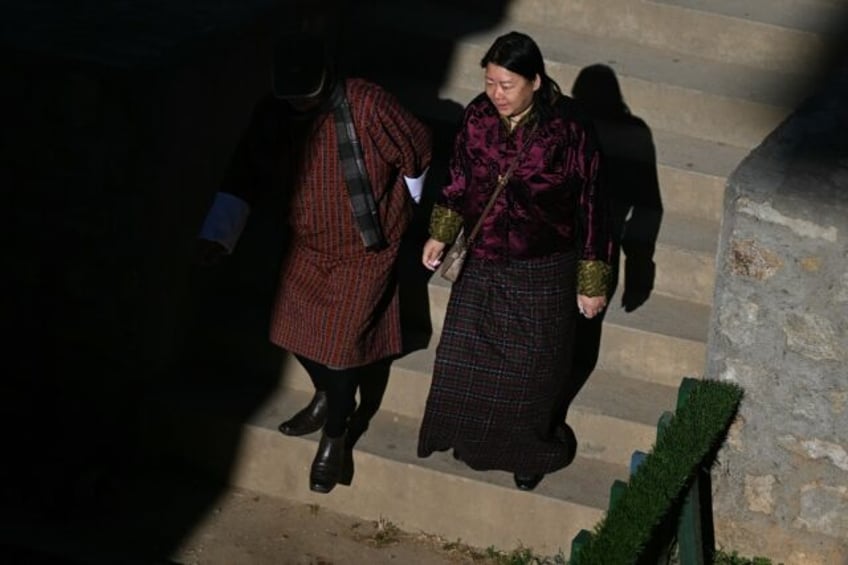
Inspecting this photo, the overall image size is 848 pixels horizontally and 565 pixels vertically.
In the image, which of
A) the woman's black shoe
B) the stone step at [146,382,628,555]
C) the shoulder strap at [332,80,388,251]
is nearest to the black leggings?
the stone step at [146,382,628,555]

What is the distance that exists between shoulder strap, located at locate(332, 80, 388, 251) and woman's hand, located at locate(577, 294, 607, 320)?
717mm

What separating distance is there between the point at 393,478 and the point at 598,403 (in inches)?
31.3

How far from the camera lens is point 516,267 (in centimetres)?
633

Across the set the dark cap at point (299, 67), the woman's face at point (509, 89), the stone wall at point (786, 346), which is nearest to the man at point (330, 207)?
the dark cap at point (299, 67)

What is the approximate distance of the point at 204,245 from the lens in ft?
20.7

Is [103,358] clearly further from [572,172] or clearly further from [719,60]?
[719,60]

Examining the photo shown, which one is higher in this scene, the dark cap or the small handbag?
the dark cap

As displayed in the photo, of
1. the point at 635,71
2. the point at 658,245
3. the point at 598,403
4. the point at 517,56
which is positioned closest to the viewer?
the point at 517,56

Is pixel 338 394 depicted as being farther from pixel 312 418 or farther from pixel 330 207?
pixel 330 207

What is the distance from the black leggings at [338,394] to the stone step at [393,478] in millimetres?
182

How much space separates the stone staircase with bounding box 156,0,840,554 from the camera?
21.7 feet

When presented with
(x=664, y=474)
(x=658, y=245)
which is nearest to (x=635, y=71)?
(x=658, y=245)

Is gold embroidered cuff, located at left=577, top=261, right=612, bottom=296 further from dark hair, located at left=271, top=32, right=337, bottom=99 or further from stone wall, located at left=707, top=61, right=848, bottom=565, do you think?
dark hair, located at left=271, top=32, right=337, bottom=99

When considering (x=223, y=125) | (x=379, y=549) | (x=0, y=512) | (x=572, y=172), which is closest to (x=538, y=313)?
(x=572, y=172)
